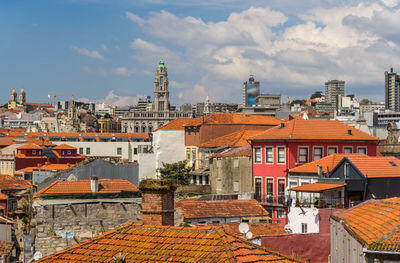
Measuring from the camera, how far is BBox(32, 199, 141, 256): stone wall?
91.9ft

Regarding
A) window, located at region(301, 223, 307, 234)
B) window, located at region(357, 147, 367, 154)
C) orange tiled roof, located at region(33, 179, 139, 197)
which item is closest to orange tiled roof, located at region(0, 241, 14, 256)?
orange tiled roof, located at region(33, 179, 139, 197)

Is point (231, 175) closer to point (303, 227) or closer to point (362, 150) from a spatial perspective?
point (362, 150)

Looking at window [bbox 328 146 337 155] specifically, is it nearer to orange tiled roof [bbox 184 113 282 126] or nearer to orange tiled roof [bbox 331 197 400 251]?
orange tiled roof [bbox 184 113 282 126]

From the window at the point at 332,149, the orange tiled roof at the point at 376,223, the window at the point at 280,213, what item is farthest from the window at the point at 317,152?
the orange tiled roof at the point at 376,223

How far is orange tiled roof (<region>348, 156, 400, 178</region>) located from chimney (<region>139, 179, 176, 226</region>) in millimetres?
20120

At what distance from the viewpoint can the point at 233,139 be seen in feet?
219

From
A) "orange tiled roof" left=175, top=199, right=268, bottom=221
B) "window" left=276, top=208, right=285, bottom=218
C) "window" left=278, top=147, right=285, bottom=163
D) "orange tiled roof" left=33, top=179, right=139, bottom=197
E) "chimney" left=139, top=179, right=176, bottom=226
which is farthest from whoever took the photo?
"window" left=278, top=147, right=285, bottom=163

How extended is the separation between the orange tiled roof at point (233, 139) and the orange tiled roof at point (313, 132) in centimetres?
1061

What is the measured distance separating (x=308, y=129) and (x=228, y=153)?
916cm

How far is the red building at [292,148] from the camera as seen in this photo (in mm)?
49719

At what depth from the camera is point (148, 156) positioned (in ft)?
275

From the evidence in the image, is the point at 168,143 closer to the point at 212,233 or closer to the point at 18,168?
the point at 18,168

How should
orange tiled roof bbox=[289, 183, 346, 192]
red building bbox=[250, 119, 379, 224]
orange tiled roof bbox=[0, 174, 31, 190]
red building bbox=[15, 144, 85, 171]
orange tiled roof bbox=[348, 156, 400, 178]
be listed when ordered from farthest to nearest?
red building bbox=[15, 144, 85, 171] → orange tiled roof bbox=[0, 174, 31, 190] → red building bbox=[250, 119, 379, 224] → orange tiled roof bbox=[348, 156, 400, 178] → orange tiled roof bbox=[289, 183, 346, 192]

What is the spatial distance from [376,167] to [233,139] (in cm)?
2956
